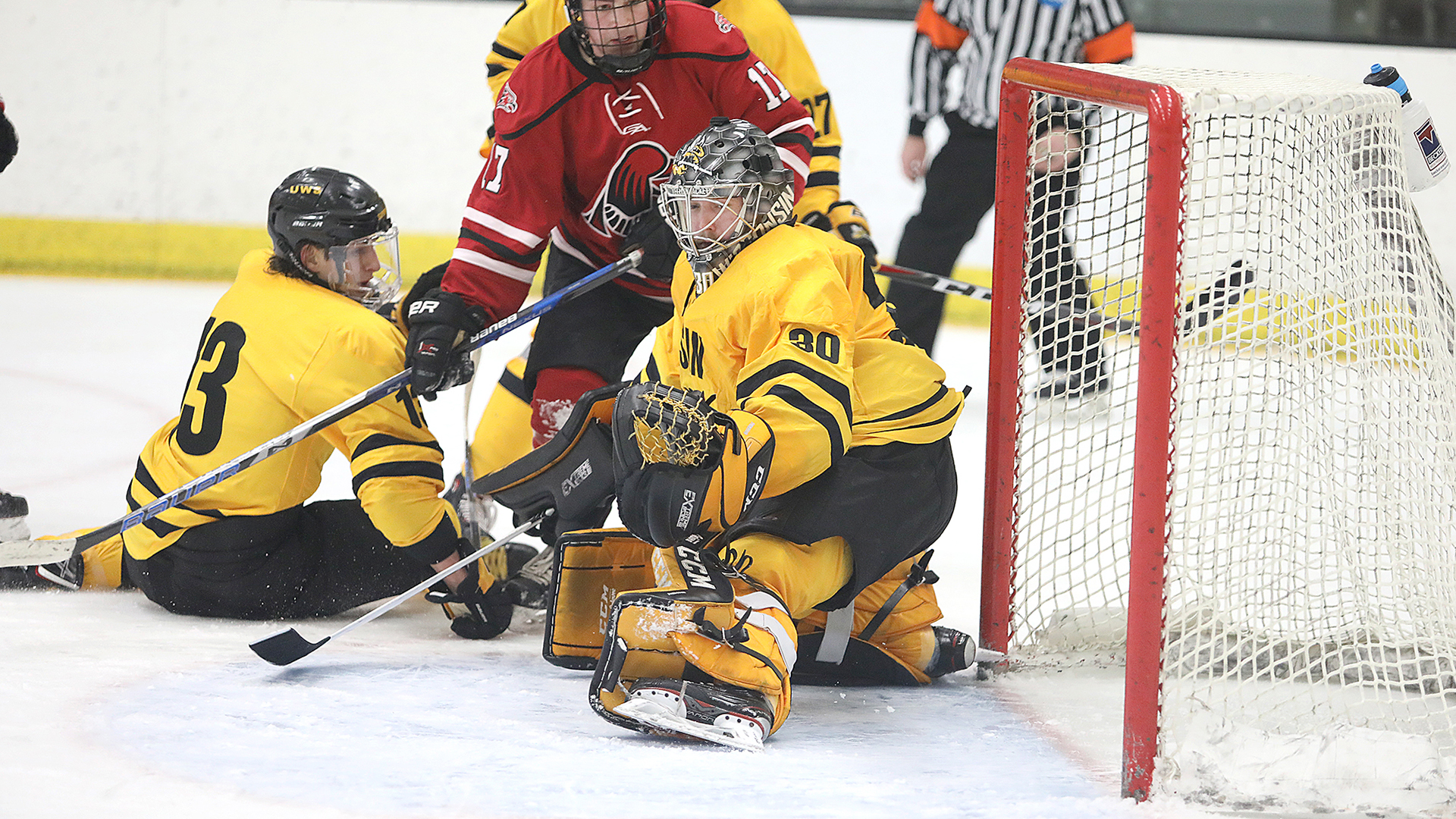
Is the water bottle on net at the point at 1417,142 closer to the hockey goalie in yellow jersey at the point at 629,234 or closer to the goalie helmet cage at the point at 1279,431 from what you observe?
the goalie helmet cage at the point at 1279,431

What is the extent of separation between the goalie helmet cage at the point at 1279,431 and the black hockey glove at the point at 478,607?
76cm

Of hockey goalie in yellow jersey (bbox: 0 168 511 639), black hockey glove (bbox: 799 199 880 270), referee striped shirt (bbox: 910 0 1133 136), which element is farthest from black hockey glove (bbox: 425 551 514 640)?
referee striped shirt (bbox: 910 0 1133 136)

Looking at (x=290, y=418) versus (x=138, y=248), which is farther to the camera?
(x=138, y=248)

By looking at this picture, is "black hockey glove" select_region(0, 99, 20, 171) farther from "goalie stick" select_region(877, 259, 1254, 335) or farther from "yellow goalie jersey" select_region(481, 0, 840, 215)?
"goalie stick" select_region(877, 259, 1254, 335)

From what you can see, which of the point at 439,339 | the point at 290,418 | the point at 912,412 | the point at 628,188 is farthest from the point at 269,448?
the point at 912,412

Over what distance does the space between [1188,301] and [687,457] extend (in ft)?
2.26

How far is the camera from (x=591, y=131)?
2.36 metres

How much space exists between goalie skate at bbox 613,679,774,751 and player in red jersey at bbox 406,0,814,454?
0.70 m

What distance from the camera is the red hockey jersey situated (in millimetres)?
2344

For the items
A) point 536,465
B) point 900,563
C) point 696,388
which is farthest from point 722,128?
point 900,563

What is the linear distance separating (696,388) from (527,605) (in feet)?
2.08

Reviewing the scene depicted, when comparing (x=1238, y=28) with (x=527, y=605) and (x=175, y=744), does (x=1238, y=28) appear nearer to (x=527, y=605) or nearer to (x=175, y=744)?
(x=527, y=605)

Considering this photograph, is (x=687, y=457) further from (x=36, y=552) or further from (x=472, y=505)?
(x=36, y=552)

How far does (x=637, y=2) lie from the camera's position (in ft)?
7.36
